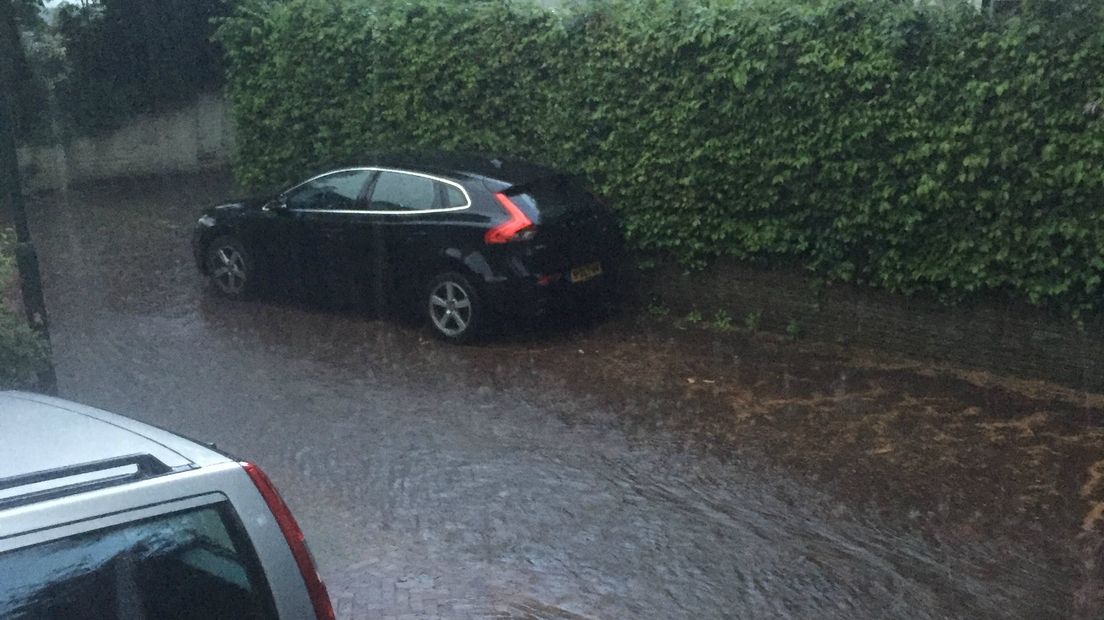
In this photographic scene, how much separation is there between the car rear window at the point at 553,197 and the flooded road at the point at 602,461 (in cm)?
121

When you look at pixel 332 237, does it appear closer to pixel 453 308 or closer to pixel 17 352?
pixel 453 308

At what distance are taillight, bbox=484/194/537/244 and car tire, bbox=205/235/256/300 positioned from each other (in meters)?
3.16

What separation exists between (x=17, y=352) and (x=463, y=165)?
4709 mm

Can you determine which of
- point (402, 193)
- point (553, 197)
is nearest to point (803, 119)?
point (553, 197)

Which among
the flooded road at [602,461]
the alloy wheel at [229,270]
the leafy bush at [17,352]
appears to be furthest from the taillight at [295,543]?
the alloy wheel at [229,270]

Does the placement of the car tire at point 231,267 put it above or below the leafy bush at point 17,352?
below

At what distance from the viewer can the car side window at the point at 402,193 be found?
1049 centimetres

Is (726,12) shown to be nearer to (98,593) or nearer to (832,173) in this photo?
(832,173)

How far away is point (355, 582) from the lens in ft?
20.1

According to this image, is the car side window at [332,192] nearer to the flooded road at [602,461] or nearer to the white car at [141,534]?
the flooded road at [602,461]

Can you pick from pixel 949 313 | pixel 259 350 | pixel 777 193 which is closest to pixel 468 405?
pixel 259 350

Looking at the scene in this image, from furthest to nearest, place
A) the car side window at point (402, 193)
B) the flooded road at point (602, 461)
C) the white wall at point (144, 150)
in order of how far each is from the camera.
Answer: the white wall at point (144, 150)
the car side window at point (402, 193)
the flooded road at point (602, 461)

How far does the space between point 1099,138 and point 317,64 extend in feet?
28.6

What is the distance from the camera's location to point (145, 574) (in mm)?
2770
